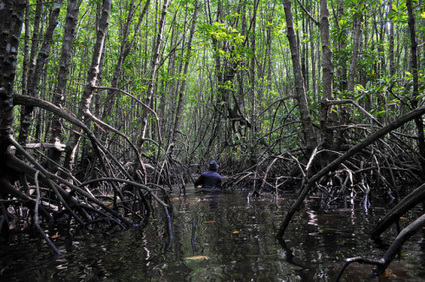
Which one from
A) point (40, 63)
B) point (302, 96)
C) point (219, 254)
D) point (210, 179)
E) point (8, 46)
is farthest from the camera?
point (210, 179)

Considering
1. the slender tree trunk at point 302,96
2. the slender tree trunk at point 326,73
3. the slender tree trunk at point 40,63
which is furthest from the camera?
the slender tree trunk at point 302,96

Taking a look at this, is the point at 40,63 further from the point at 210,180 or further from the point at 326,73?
the point at 210,180

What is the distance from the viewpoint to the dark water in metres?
1.62

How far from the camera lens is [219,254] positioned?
199 centimetres

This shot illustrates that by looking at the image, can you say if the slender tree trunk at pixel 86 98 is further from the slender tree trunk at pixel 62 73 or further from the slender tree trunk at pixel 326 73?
the slender tree trunk at pixel 326 73

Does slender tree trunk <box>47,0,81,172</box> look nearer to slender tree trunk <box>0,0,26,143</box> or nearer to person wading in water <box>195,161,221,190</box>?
slender tree trunk <box>0,0,26,143</box>

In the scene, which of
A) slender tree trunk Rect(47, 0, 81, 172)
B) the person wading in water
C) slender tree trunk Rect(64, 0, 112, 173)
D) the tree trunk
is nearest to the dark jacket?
the person wading in water

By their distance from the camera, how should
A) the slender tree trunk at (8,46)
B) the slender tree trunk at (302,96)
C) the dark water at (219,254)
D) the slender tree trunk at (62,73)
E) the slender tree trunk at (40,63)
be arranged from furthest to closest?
the slender tree trunk at (302,96) < the slender tree trunk at (62,73) < the slender tree trunk at (40,63) < the slender tree trunk at (8,46) < the dark water at (219,254)

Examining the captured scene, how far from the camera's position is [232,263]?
1810 mm

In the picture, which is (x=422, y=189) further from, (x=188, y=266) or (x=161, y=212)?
(x=161, y=212)

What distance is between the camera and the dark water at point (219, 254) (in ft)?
5.31

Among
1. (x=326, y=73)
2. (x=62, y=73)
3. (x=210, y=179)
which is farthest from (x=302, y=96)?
(x=62, y=73)

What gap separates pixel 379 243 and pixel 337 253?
1.28 feet

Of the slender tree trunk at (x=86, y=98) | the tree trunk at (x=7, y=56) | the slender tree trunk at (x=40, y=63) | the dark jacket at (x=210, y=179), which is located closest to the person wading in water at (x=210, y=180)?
the dark jacket at (x=210, y=179)
